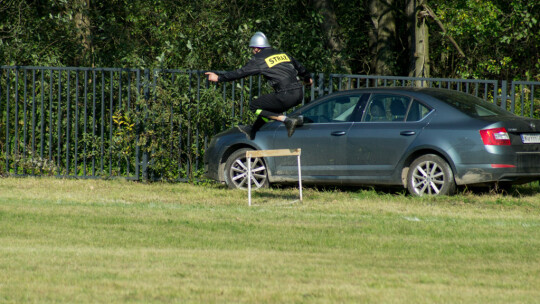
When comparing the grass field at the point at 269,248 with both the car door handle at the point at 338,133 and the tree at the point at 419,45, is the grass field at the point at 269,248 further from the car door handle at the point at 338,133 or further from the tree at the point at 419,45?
the tree at the point at 419,45

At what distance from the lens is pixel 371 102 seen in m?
12.5

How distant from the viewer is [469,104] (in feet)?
40.1

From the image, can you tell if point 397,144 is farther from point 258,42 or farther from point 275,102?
point 258,42

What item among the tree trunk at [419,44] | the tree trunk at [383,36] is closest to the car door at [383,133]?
the tree trunk at [419,44]

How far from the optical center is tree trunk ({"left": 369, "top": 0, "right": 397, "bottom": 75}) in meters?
20.8

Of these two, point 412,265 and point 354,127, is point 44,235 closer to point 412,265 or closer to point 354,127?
point 412,265

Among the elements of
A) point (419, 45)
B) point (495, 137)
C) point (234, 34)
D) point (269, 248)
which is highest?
point (419, 45)

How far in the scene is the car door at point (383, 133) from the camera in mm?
12023

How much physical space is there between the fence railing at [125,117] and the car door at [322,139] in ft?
5.26

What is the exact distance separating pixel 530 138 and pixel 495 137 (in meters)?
0.61

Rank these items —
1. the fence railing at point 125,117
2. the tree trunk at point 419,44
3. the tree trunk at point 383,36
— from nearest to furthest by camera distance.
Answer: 1. the fence railing at point 125,117
2. the tree trunk at point 419,44
3. the tree trunk at point 383,36

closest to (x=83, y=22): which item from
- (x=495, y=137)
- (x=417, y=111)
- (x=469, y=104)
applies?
(x=417, y=111)

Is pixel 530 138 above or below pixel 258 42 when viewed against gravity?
below

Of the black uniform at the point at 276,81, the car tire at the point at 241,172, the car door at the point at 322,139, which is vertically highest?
the black uniform at the point at 276,81
